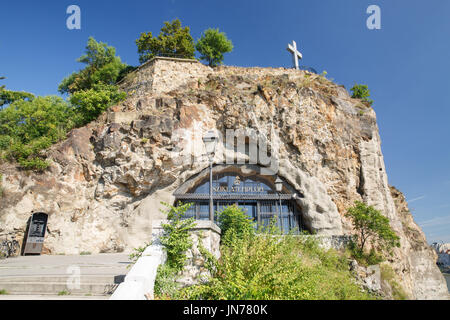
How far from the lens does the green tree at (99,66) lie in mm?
20172

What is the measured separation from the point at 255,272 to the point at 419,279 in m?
17.7

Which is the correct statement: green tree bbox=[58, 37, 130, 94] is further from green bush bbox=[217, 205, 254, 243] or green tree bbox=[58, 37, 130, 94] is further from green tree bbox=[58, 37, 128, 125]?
green bush bbox=[217, 205, 254, 243]

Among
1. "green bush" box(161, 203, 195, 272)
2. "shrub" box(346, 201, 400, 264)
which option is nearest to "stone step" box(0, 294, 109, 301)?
"green bush" box(161, 203, 195, 272)

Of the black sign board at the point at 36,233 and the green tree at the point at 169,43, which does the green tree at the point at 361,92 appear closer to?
the green tree at the point at 169,43

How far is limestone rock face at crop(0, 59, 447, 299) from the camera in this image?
1214 centimetres

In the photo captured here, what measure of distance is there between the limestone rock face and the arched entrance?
45 centimetres

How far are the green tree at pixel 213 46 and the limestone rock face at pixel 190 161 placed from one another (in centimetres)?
565

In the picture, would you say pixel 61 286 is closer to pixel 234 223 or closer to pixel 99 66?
pixel 234 223

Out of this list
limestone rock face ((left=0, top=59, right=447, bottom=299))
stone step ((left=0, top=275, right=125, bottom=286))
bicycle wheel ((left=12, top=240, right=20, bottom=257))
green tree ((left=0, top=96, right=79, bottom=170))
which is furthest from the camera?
green tree ((left=0, top=96, right=79, bottom=170))
